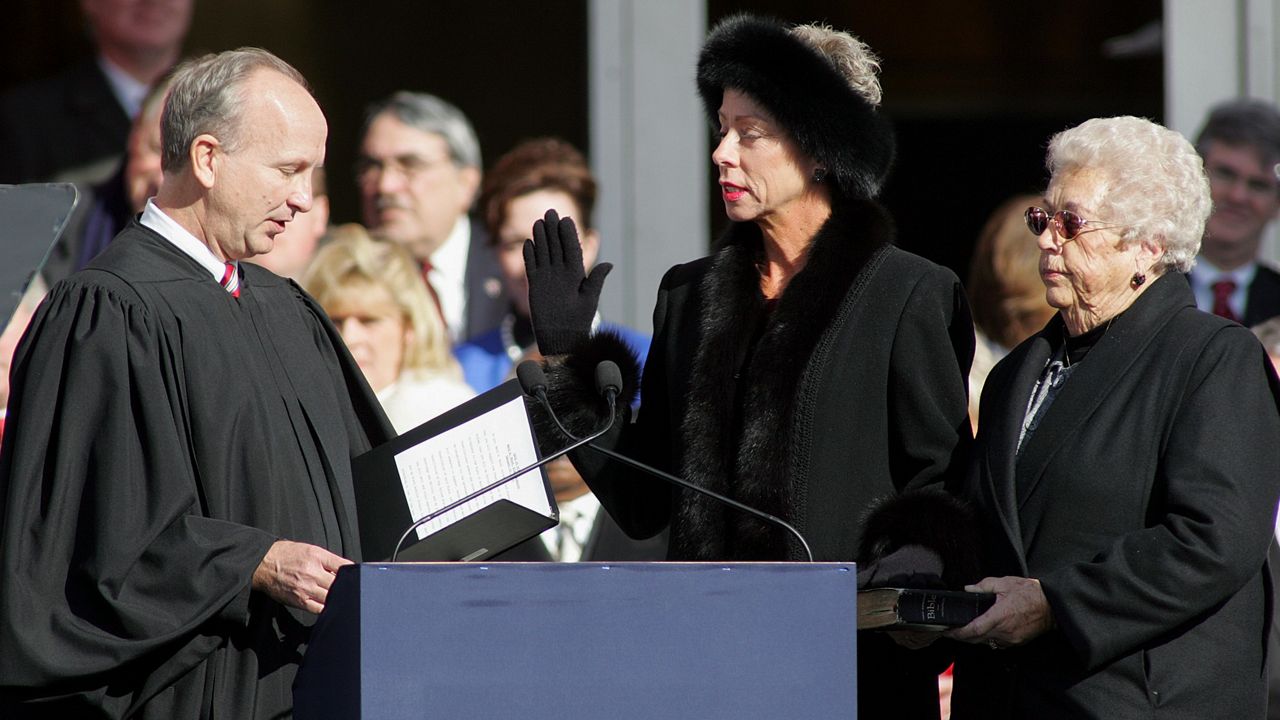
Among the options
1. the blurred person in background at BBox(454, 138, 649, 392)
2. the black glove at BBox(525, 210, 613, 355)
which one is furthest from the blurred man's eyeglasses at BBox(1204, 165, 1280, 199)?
the black glove at BBox(525, 210, 613, 355)

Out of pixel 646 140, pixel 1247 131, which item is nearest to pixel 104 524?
pixel 646 140

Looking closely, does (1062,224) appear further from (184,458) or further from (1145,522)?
(184,458)

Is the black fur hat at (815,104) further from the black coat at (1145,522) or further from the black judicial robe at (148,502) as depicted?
the black judicial robe at (148,502)

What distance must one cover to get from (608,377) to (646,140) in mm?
3802

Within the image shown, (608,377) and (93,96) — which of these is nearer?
(608,377)

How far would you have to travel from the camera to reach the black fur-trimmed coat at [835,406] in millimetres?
3412

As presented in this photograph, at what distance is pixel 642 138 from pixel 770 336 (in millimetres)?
3648

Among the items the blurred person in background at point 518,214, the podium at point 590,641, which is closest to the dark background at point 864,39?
the blurred person in background at point 518,214

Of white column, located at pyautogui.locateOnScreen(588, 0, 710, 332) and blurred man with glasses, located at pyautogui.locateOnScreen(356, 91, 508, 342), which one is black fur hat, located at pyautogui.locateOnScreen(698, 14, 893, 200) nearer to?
blurred man with glasses, located at pyautogui.locateOnScreen(356, 91, 508, 342)

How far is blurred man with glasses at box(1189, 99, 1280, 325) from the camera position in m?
6.41

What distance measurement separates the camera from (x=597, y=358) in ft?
12.1

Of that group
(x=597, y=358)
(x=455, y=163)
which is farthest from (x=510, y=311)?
(x=597, y=358)

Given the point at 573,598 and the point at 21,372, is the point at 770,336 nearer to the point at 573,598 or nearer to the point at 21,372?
the point at 573,598

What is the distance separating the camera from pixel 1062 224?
10.9 feet
